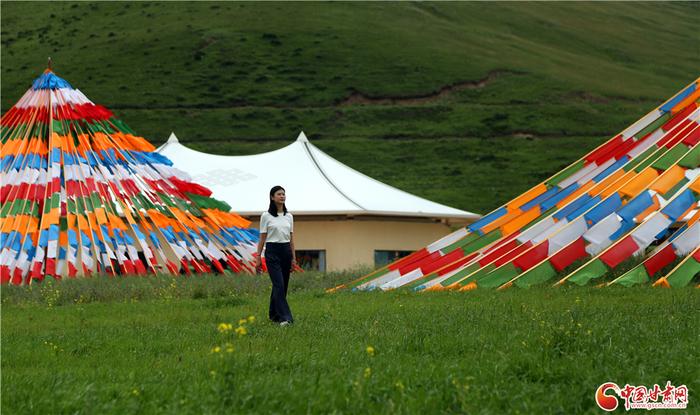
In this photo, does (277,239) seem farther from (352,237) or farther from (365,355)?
(352,237)

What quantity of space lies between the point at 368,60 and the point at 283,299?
58.2m

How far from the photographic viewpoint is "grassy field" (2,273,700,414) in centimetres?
820

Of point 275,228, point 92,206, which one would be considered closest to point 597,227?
point 275,228

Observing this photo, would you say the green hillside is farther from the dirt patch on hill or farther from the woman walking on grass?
the woman walking on grass

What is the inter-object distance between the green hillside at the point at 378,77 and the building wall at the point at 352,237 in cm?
1711

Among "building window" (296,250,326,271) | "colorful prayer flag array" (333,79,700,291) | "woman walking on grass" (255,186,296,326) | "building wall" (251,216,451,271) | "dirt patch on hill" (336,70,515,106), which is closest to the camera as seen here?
"woman walking on grass" (255,186,296,326)

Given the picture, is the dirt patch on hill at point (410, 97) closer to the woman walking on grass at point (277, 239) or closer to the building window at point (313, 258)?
the building window at point (313, 258)

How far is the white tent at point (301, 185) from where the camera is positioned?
29.1m

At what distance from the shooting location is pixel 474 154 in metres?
56.2

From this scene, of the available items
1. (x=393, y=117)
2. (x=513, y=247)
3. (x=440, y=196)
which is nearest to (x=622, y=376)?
(x=513, y=247)

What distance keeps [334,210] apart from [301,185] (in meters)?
2.14

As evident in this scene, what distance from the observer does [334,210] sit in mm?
28672

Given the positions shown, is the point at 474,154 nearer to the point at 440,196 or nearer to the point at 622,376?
the point at 440,196

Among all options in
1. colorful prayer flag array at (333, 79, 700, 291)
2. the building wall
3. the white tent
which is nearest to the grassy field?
colorful prayer flag array at (333, 79, 700, 291)
